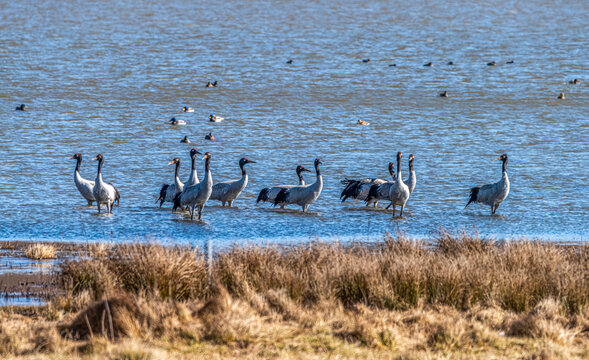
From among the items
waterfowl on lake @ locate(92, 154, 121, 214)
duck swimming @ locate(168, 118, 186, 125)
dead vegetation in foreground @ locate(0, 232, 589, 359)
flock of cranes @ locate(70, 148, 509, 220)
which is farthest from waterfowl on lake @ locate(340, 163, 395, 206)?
duck swimming @ locate(168, 118, 186, 125)

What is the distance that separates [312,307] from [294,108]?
28744 mm

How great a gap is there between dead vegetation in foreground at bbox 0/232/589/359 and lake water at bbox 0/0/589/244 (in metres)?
3.51

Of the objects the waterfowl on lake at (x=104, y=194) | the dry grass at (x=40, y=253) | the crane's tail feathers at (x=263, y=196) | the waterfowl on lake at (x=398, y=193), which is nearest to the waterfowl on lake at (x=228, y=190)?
the crane's tail feathers at (x=263, y=196)

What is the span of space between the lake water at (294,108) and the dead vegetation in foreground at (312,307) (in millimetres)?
3506

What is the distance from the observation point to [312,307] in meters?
9.90

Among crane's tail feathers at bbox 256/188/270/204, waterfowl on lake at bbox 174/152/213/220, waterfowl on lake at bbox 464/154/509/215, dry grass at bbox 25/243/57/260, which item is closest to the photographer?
dry grass at bbox 25/243/57/260

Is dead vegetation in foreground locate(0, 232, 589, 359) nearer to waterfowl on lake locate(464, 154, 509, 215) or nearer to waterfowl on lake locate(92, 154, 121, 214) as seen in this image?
waterfowl on lake locate(92, 154, 121, 214)

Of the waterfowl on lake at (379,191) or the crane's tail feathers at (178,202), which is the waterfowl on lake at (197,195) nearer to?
the crane's tail feathers at (178,202)

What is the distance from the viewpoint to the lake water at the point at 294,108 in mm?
19688

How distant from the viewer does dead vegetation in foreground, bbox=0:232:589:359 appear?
28.1ft

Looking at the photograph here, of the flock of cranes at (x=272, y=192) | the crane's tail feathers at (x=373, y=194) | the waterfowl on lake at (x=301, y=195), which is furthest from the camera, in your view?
the crane's tail feathers at (x=373, y=194)

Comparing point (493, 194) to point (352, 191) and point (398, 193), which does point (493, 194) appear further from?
point (352, 191)

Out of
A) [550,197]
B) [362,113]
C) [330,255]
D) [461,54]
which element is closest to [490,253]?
[330,255]

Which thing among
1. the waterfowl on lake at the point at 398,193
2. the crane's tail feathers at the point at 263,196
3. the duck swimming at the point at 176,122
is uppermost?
the duck swimming at the point at 176,122
